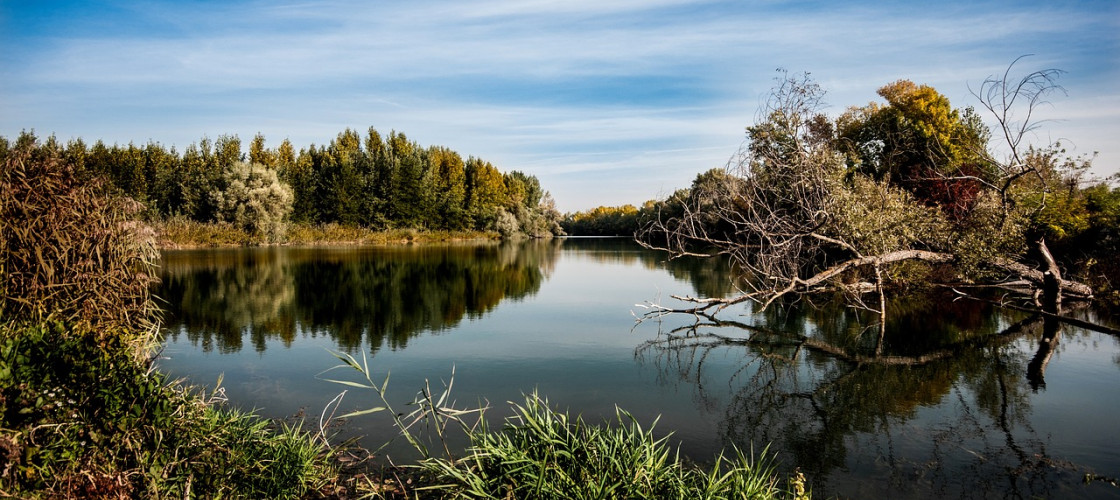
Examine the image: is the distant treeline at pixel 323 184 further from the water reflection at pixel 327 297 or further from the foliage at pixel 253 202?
the water reflection at pixel 327 297

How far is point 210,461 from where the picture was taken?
3.85 m

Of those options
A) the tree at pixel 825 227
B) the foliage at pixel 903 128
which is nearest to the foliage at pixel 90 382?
the tree at pixel 825 227

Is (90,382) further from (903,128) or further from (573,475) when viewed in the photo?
(903,128)

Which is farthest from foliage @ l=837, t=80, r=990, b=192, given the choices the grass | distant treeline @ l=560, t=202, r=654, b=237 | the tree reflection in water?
distant treeline @ l=560, t=202, r=654, b=237

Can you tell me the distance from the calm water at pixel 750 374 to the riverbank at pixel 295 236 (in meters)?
23.6

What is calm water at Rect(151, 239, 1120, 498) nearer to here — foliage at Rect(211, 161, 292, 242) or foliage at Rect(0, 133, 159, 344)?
foliage at Rect(0, 133, 159, 344)

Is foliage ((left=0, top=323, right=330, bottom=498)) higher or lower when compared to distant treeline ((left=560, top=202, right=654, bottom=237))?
lower

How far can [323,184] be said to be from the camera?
53.2m

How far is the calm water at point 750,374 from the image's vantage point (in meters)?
5.78

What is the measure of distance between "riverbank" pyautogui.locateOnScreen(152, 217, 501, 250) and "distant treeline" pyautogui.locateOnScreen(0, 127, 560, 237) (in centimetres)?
122

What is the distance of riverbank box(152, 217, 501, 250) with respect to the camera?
3841 cm

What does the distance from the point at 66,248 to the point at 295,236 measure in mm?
42960

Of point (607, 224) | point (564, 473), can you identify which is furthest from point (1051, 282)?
point (607, 224)

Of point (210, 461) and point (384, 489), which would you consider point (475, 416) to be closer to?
point (384, 489)
